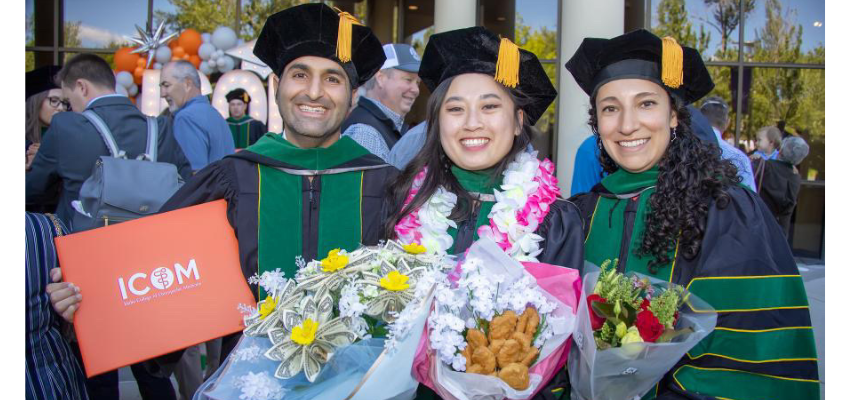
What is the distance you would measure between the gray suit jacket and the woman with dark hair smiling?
2278 mm

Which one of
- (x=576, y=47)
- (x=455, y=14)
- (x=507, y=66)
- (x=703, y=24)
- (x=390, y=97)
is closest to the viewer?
(x=507, y=66)

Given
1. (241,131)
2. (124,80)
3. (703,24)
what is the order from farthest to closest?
(703,24), (124,80), (241,131)

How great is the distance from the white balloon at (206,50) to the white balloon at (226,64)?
0.25 m

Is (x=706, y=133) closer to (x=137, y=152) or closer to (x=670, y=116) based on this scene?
(x=670, y=116)

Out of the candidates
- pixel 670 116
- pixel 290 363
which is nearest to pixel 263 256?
pixel 290 363

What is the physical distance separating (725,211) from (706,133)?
72.6 inches

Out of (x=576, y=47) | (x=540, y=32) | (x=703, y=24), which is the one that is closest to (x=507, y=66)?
(x=576, y=47)

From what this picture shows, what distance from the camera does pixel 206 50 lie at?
9633mm

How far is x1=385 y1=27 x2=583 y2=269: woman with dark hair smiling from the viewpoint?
2148 millimetres

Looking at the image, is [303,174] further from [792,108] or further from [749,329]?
[792,108]

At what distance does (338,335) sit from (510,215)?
0.82m

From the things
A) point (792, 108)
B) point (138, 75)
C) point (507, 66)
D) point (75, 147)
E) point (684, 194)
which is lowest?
point (684, 194)

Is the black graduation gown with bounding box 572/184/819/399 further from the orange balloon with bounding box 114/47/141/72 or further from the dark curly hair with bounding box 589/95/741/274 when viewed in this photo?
the orange balloon with bounding box 114/47/141/72
